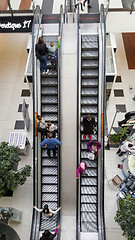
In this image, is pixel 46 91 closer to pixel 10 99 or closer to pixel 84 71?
pixel 84 71

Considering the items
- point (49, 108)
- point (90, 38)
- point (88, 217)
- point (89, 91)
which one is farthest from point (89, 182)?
point (90, 38)

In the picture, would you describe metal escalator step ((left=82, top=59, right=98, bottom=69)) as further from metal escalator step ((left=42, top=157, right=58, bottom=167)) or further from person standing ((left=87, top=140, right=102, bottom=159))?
metal escalator step ((left=42, top=157, right=58, bottom=167))

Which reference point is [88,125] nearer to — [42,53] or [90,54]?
[42,53]

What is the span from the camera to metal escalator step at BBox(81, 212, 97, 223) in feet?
26.8

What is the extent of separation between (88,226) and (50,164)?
7.87 feet

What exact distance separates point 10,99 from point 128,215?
27.7 ft

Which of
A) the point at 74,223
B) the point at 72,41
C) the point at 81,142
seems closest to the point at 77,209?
the point at 74,223

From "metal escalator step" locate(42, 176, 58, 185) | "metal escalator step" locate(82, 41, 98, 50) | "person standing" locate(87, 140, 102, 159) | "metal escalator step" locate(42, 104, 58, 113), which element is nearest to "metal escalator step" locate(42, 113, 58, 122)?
"metal escalator step" locate(42, 104, 58, 113)

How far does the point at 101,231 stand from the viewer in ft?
25.8

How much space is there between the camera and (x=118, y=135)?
10367 millimetres

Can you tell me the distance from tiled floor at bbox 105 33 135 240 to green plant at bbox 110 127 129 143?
46 centimetres

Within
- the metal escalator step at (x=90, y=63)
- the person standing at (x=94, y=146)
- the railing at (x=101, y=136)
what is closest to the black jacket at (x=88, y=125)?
the railing at (x=101, y=136)

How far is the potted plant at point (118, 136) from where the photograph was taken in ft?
32.6

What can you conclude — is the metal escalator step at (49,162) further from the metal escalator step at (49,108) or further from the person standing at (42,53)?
the person standing at (42,53)
